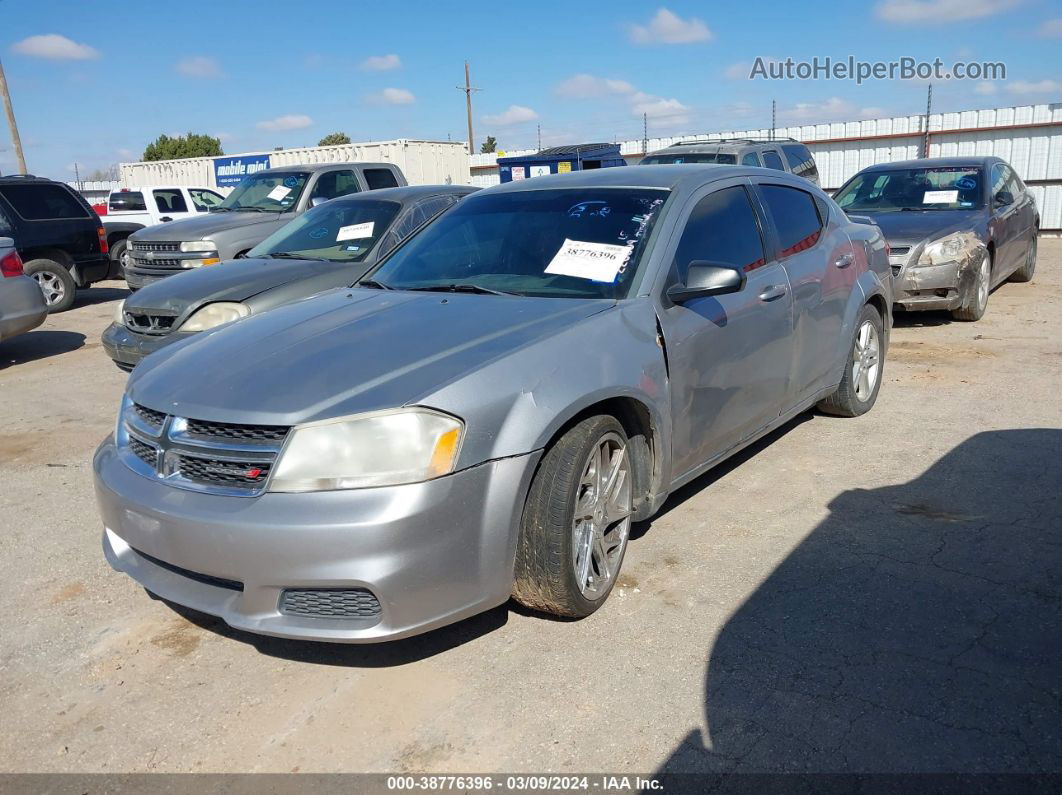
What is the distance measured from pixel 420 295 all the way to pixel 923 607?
2.46 m

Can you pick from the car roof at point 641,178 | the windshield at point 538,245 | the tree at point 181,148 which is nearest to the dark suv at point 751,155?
the car roof at point 641,178

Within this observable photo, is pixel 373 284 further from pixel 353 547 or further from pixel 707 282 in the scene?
pixel 353 547

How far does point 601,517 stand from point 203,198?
58.2 ft

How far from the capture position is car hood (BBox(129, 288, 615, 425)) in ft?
9.59

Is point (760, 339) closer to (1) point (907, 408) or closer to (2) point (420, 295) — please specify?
(2) point (420, 295)

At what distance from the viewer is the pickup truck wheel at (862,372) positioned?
18.8 feet

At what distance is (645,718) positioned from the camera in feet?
9.24

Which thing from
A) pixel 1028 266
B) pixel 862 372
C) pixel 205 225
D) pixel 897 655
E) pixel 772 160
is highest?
pixel 772 160

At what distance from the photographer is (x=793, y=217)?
5.04 metres

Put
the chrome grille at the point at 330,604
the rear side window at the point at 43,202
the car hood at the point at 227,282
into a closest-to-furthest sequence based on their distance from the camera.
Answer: the chrome grille at the point at 330,604, the car hood at the point at 227,282, the rear side window at the point at 43,202

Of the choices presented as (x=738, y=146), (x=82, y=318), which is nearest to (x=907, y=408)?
(x=738, y=146)

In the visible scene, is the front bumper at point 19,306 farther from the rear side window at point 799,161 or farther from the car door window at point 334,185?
the rear side window at point 799,161

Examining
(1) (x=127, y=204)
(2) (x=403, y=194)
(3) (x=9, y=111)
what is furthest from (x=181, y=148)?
(2) (x=403, y=194)

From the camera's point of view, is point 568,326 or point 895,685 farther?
point 568,326
